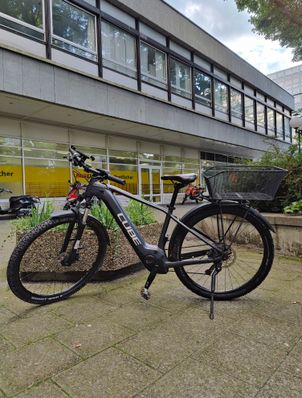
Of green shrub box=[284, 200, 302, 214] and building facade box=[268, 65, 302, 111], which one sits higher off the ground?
building facade box=[268, 65, 302, 111]

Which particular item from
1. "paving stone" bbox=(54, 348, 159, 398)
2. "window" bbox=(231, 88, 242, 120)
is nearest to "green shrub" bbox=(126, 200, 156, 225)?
"paving stone" bbox=(54, 348, 159, 398)

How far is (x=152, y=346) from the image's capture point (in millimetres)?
1857

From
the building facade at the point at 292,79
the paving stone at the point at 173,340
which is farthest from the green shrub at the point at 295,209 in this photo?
the building facade at the point at 292,79

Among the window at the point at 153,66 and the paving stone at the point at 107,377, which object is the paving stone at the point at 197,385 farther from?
the window at the point at 153,66

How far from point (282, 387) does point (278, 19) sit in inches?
421

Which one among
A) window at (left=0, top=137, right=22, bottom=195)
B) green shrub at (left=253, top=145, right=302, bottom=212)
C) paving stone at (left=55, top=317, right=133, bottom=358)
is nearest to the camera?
paving stone at (left=55, top=317, right=133, bottom=358)

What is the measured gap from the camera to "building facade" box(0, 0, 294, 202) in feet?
35.0

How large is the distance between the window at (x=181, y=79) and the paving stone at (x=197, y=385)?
54.0 ft

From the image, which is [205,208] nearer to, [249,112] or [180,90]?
[180,90]

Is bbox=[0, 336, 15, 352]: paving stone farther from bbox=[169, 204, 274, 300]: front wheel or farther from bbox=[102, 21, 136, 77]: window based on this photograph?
bbox=[102, 21, 136, 77]: window

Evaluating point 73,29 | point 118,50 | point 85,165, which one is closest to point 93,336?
point 85,165

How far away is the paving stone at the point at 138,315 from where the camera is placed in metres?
2.17

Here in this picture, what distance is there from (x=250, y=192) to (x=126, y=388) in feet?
5.74

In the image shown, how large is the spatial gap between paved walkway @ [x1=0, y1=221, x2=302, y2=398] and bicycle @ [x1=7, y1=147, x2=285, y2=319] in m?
0.17
